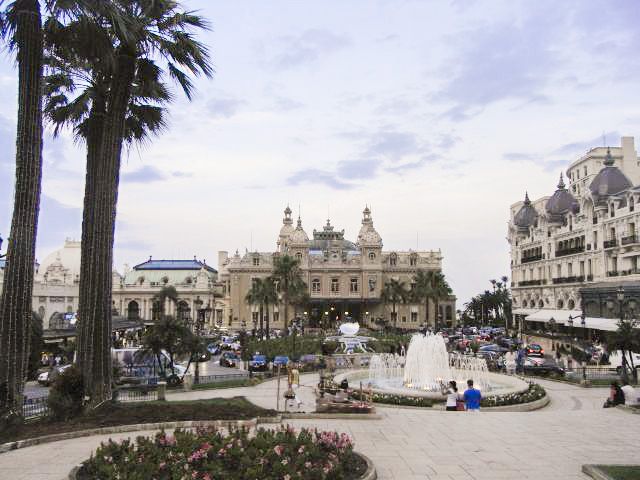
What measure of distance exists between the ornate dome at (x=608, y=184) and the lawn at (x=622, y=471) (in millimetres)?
46312

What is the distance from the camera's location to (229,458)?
32.4ft

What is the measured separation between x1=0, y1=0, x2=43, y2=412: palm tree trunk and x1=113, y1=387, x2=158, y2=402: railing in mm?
8018

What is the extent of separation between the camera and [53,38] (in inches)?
670

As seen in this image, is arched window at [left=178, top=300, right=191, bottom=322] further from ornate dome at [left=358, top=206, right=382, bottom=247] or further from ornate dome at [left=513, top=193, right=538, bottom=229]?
ornate dome at [left=513, top=193, right=538, bottom=229]

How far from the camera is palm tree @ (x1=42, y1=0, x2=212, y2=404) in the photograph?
55.7 ft

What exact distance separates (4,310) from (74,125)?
24.8 feet

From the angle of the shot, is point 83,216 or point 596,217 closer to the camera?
point 83,216

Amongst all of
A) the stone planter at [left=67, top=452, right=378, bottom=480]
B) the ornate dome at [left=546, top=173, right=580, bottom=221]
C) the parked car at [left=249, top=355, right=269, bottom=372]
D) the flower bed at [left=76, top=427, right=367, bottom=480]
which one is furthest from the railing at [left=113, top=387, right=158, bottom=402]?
the ornate dome at [left=546, top=173, right=580, bottom=221]

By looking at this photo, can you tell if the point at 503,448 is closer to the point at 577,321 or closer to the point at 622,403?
the point at 622,403

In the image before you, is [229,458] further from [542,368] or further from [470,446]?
[542,368]

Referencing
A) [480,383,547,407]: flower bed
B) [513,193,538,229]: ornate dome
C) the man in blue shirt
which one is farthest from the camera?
[513,193,538,229]: ornate dome

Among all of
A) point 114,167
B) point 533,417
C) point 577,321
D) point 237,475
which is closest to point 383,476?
point 237,475

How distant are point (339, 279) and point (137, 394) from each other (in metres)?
68.0

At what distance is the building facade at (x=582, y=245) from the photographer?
47.9m
